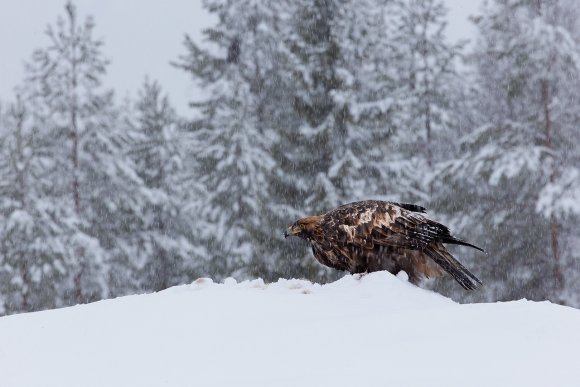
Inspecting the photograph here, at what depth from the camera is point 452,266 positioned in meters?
6.07

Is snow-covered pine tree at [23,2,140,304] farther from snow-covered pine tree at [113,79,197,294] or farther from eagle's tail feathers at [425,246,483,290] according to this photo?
eagle's tail feathers at [425,246,483,290]

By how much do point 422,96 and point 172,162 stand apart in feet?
28.0

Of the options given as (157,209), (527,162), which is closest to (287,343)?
(527,162)

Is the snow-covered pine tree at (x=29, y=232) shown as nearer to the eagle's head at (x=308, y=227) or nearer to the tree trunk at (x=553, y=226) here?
the tree trunk at (x=553, y=226)

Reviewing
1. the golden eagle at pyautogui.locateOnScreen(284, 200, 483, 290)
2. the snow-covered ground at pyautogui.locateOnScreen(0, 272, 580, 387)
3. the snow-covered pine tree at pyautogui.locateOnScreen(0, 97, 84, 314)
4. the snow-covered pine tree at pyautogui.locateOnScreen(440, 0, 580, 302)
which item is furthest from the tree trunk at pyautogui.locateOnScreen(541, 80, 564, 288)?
the snow-covered pine tree at pyautogui.locateOnScreen(0, 97, 84, 314)

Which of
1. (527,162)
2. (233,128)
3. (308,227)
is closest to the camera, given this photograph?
(308,227)

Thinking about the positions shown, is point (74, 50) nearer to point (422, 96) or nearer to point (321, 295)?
point (422, 96)

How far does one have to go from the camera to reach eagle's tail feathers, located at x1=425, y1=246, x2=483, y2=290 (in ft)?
19.3

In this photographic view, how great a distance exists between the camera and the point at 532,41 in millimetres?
15383

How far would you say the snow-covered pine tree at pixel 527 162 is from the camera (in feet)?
49.5

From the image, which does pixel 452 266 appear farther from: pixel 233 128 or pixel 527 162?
pixel 233 128

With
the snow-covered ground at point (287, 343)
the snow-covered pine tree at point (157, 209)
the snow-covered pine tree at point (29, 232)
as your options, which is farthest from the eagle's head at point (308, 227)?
the snow-covered pine tree at point (157, 209)

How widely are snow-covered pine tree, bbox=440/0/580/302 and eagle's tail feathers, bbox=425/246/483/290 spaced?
9.10 metres

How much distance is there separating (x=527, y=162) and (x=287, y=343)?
491 inches
